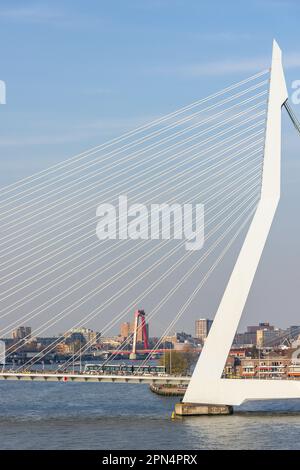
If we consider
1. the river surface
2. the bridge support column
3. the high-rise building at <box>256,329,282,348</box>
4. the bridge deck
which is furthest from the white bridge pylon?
the high-rise building at <box>256,329,282,348</box>

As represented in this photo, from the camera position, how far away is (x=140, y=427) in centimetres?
1719

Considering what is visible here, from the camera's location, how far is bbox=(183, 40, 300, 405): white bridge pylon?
17.5 metres

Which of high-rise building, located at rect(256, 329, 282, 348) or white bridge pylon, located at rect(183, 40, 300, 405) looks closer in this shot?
white bridge pylon, located at rect(183, 40, 300, 405)

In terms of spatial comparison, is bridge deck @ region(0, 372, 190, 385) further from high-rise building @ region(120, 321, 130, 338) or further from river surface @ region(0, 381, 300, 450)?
high-rise building @ region(120, 321, 130, 338)

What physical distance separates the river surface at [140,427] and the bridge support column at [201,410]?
18 cm

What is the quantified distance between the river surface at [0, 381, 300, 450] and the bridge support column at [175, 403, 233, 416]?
0.18 m

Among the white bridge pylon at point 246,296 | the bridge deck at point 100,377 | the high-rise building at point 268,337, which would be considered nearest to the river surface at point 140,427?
the white bridge pylon at point 246,296

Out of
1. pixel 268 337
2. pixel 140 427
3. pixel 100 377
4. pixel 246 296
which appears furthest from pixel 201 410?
pixel 268 337

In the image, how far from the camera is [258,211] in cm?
1745

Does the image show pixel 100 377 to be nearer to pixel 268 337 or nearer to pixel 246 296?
pixel 246 296

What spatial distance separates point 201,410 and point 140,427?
1298 mm

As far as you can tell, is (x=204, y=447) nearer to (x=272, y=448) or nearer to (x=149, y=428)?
(x=272, y=448)
